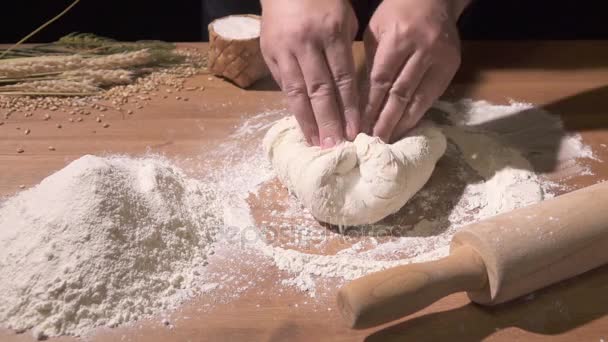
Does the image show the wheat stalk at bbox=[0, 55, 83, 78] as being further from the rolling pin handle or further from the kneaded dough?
the rolling pin handle

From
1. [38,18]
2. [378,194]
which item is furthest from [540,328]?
[38,18]

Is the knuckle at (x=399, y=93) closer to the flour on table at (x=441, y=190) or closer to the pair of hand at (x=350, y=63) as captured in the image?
the pair of hand at (x=350, y=63)

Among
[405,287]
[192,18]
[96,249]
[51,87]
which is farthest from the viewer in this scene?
[192,18]

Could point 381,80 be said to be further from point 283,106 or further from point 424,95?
point 283,106

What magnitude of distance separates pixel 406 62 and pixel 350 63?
5.8 inches

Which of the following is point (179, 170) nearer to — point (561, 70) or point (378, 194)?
point (378, 194)

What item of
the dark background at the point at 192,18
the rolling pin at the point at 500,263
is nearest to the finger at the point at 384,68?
the rolling pin at the point at 500,263

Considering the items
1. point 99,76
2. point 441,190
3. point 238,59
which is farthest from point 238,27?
point 441,190

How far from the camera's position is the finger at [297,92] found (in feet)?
4.67

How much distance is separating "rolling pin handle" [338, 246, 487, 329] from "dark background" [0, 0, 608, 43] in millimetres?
1297

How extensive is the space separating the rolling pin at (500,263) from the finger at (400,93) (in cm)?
37

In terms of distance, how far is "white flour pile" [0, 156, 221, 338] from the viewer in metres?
1.15

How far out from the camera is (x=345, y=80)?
1405 millimetres

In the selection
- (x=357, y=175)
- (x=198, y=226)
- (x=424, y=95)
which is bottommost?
(x=198, y=226)
